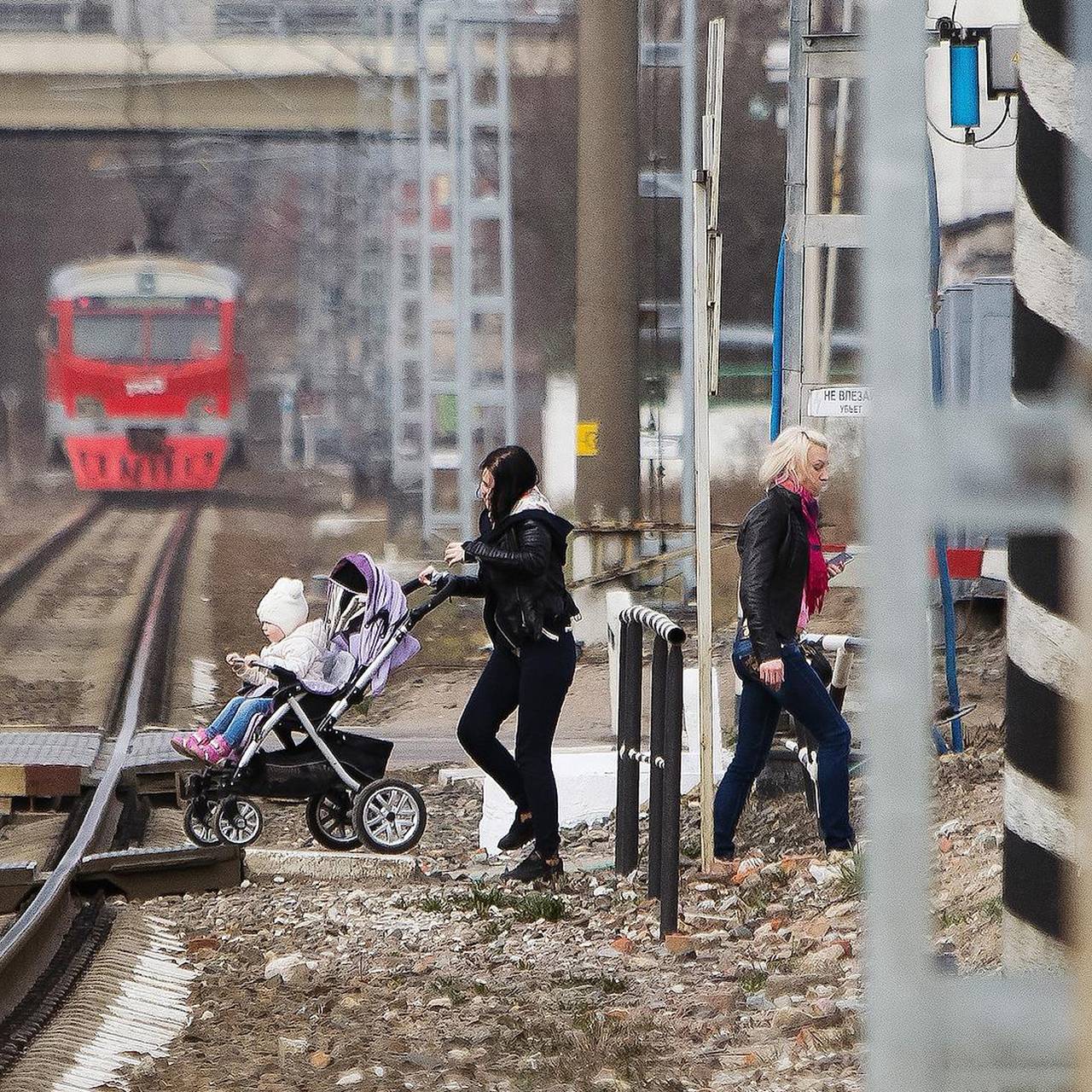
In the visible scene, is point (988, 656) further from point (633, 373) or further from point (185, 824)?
point (185, 824)

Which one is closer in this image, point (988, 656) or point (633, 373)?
point (988, 656)

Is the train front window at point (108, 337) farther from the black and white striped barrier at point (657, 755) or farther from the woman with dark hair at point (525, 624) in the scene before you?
the black and white striped barrier at point (657, 755)

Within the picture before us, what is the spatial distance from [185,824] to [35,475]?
93.3 feet

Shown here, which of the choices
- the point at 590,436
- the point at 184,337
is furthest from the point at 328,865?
the point at 184,337

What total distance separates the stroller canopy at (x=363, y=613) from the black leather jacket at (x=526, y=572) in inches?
33.6

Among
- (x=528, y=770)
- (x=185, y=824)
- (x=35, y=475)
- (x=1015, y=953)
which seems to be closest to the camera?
(x=1015, y=953)

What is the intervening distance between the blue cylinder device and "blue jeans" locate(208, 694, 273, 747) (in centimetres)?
420

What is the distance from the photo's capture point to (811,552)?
654cm

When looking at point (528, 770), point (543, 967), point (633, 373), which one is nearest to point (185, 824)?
point (528, 770)

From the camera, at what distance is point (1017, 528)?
183cm

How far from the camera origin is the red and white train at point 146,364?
87.6 ft

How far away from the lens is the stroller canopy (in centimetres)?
758

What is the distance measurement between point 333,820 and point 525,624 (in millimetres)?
1703

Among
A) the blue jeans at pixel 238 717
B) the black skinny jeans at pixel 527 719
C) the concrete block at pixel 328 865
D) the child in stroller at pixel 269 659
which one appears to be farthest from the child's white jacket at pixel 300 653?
the black skinny jeans at pixel 527 719
